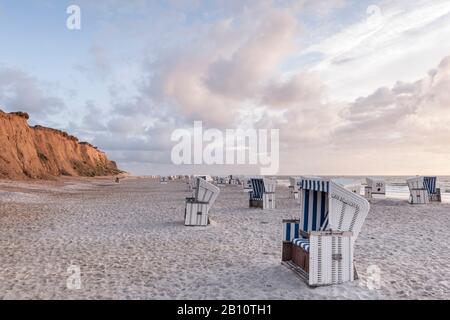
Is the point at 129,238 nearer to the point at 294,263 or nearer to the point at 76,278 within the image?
the point at 76,278

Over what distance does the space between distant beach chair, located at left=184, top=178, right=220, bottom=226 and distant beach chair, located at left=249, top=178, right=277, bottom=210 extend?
5.92 meters

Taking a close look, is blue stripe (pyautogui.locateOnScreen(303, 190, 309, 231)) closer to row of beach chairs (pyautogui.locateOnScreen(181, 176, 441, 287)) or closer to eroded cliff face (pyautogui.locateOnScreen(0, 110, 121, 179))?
row of beach chairs (pyautogui.locateOnScreen(181, 176, 441, 287))

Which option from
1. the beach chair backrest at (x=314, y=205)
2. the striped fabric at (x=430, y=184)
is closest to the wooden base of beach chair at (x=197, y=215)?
the beach chair backrest at (x=314, y=205)

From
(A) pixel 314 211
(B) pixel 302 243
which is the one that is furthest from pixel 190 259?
(A) pixel 314 211

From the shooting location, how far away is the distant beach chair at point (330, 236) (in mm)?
5477

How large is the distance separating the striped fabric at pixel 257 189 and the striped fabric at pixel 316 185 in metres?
11.2

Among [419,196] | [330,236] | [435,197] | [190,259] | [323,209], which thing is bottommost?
[190,259]

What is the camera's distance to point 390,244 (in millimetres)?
9047

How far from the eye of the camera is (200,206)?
12.1 metres

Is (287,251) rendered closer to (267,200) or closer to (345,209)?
(345,209)

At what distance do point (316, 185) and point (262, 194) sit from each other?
38.5 feet

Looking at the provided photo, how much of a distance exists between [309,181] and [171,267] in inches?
118

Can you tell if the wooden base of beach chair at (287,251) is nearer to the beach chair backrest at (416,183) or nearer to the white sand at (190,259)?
the white sand at (190,259)
